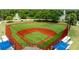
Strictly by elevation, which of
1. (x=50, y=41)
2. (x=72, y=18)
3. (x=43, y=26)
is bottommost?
(x=50, y=41)

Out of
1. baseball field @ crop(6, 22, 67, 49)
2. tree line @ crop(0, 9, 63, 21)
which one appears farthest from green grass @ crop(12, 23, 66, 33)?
tree line @ crop(0, 9, 63, 21)

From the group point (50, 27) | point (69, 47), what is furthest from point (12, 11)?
point (69, 47)

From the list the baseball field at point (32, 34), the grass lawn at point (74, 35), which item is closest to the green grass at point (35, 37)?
the baseball field at point (32, 34)

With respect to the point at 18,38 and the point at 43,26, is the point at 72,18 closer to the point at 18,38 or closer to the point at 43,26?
the point at 43,26

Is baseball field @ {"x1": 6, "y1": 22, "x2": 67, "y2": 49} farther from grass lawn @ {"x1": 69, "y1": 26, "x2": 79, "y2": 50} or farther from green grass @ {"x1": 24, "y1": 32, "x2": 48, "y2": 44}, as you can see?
grass lawn @ {"x1": 69, "y1": 26, "x2": 79, "y2": 50}

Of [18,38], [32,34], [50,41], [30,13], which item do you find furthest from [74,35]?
[18,38]

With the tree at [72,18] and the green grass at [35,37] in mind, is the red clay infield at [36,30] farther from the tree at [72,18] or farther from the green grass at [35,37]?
the tree at [72,18]

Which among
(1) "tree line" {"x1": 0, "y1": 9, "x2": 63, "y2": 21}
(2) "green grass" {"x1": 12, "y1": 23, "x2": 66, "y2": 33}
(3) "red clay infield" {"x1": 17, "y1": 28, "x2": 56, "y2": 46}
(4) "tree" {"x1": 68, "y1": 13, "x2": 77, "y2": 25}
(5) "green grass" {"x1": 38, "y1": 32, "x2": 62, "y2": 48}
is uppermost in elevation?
(1) "tree line" {"x1": 0, "y1": 9, "x2": 63, "y2": 21}

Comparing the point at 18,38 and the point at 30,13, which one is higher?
the point at 30,13

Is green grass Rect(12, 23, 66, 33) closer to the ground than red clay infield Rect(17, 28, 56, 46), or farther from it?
farther from it

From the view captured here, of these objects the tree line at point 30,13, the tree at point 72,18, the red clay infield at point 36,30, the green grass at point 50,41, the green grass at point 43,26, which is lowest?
the green grass at point 50,41
